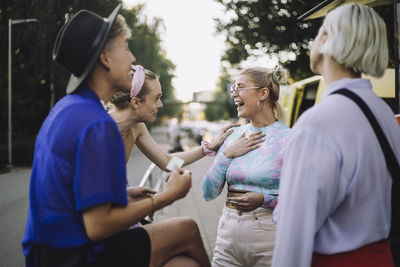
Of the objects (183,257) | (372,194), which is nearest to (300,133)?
(372,194)

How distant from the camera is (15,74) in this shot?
66.5 ft

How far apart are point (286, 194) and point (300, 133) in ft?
0.82

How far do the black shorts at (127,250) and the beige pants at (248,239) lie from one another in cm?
93

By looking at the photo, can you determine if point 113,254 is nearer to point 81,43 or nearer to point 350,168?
point 81,43

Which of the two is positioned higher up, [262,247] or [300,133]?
[300,133]

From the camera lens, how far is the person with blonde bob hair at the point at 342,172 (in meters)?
1.43

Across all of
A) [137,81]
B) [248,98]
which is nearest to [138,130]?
[137,81]

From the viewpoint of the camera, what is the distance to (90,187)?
1.44 metres

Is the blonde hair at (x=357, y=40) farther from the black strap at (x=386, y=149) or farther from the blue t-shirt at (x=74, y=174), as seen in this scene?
the blue t-shirt at (x=74, y=174)

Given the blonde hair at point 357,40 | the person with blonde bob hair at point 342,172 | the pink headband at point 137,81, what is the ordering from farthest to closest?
the pink headband at point 137,81, the blonde hair at point 357,40, the person with blonde bob hair at point 342,172

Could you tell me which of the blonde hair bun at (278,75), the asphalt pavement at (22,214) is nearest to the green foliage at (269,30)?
the asphalt pavement at (22,214)

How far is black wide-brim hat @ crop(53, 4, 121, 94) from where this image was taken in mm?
1610

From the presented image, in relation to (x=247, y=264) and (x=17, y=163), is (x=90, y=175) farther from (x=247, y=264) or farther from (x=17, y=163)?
(x=17, y=163)

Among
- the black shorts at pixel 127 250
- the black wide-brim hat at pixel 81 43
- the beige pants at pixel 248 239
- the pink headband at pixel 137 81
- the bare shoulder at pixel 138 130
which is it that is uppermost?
the black wide-brim hat at pixel 81 43
